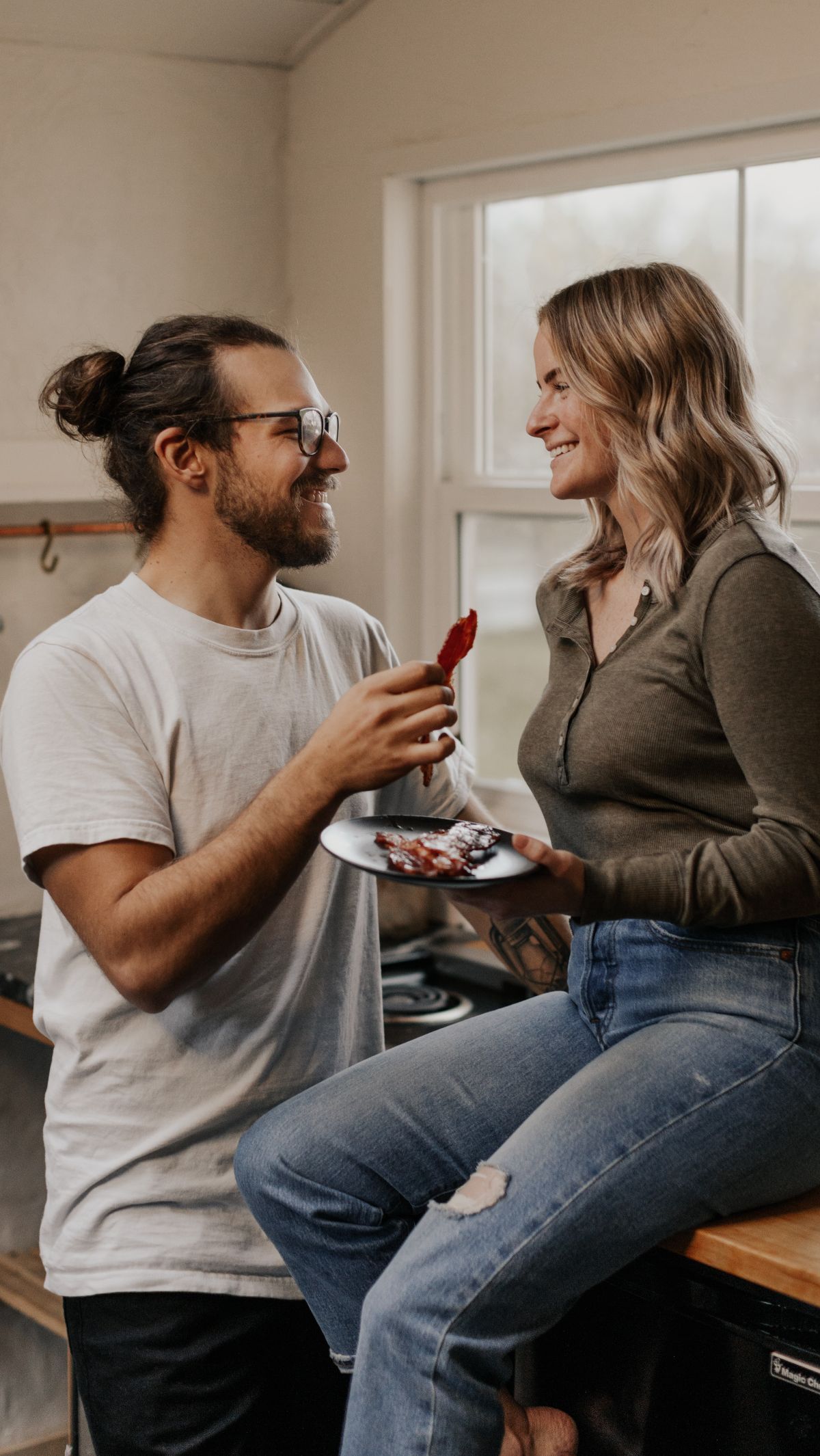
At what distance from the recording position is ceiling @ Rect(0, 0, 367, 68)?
2.75 m

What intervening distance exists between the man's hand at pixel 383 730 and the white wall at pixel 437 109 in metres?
1.27

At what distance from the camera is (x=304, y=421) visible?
173cm

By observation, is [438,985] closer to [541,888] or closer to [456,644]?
[456,644]

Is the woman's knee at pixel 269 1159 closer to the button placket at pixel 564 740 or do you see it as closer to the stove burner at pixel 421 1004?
the button placket at pixel 564 740

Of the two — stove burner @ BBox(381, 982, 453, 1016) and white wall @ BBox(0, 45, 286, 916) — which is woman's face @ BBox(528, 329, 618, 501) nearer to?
stove burner @ BBox(381, 982, 453, 1016)

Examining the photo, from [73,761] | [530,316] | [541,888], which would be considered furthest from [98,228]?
[541,888]

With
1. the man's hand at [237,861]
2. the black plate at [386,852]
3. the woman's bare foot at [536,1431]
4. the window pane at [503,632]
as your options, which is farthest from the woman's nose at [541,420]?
the window pane at [503,632]

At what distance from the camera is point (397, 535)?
3.12m

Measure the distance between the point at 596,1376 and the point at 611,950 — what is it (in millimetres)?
476

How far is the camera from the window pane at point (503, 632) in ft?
9.89

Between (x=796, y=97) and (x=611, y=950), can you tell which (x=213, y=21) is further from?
(x=611, y=950)

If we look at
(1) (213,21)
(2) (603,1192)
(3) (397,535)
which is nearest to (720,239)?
(3) (397,535)

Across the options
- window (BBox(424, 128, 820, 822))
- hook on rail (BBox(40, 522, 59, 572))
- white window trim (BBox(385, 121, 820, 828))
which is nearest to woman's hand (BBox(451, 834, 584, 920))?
window (BBox(424, 128, 820, 822))

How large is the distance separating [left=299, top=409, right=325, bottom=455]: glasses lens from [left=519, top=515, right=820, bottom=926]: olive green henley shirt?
0.38 m
